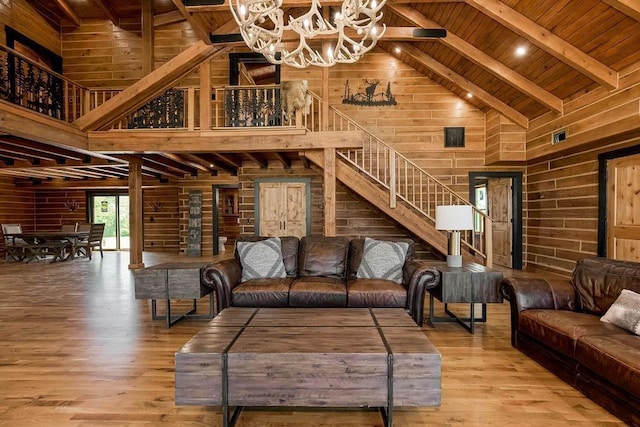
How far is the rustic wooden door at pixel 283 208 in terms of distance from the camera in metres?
7.69

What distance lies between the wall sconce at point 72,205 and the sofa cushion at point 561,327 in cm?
1291

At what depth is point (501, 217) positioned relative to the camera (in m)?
7.60

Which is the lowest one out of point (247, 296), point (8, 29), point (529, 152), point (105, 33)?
point (247, 296)

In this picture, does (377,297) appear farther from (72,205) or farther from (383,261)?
(72,205)

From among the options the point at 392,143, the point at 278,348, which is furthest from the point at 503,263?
the point at 278,348

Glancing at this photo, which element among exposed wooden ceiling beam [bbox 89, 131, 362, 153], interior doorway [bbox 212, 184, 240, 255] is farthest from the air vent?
interior doorway [bbox 212, 184, 240, 255]

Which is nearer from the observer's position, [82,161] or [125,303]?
[125,303]

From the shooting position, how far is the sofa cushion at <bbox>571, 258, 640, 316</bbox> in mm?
2469

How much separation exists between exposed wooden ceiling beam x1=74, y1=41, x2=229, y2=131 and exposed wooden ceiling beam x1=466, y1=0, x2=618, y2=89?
13.1ft

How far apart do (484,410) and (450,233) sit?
6.70 feet

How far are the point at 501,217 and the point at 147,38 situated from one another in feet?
26.0

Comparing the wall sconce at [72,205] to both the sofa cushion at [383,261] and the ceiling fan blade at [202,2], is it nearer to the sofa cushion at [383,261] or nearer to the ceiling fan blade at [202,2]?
the ceiling fan blade at [202,2]

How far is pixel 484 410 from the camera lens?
80.6 inches

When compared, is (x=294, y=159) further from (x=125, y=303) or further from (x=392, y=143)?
(x=125, y=303)
